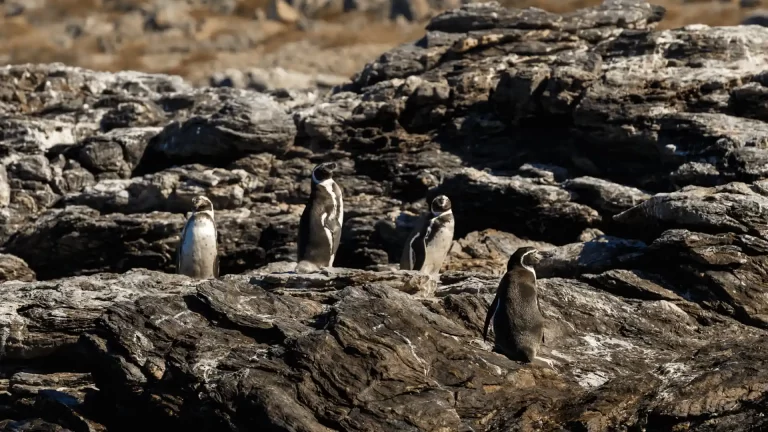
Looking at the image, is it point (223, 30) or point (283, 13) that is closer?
point (223, 30)

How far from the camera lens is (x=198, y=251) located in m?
20.0

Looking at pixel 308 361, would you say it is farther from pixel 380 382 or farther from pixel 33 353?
pixel 33 353

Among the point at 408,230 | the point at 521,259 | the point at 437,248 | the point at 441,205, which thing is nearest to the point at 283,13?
the point at 408,230

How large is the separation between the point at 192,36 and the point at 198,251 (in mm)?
53168

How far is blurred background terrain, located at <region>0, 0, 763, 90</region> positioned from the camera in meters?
62.6

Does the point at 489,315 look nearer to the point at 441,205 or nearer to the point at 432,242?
the point at 432,242

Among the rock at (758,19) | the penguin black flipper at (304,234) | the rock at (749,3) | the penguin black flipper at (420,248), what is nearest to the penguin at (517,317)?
the penguin black flipper at (420,248)

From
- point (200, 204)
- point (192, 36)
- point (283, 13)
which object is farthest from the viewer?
point (283, 13)

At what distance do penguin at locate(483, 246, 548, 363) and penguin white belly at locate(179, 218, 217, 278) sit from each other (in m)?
7.03

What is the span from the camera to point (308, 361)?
1294cm

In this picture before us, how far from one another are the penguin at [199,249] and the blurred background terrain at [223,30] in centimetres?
3632

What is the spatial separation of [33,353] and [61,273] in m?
7.25

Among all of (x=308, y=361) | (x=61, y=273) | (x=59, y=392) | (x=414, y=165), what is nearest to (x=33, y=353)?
(x=59, y=392)

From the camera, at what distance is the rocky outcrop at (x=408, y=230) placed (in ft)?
42.3
